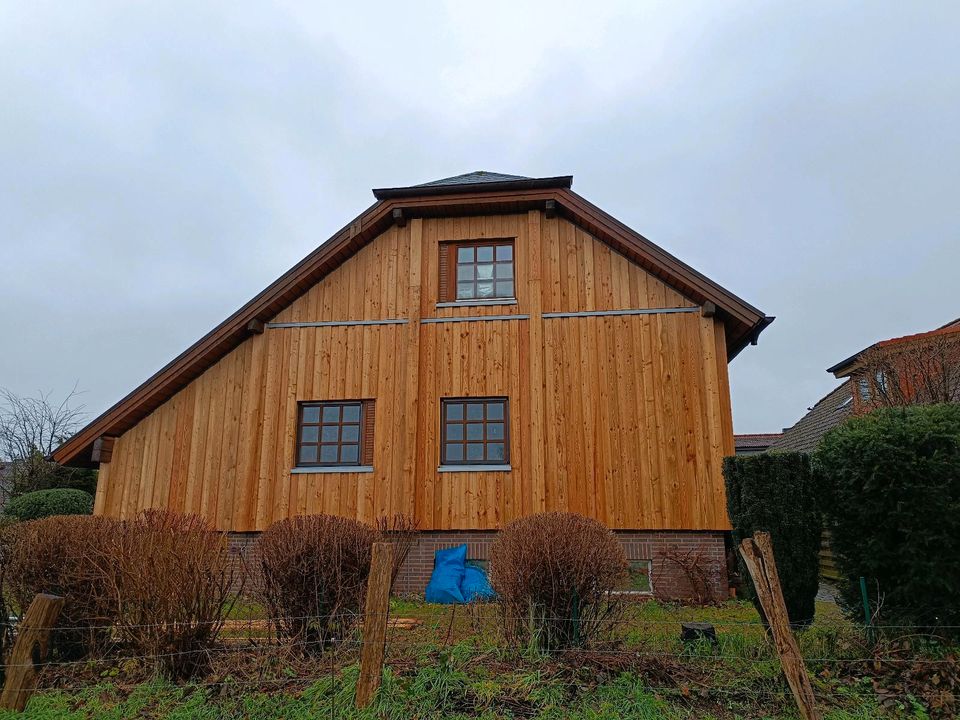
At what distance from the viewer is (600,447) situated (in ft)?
38.6

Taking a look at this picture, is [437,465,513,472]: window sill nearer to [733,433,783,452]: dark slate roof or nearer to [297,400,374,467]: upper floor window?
[297,400,374,467]: upper floor window

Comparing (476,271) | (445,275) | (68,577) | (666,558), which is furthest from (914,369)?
(68,577)

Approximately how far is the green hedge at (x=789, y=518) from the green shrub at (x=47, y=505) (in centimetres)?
1492

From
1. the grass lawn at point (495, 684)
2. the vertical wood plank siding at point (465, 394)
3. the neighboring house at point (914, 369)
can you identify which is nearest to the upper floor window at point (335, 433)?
the vertical wood plank siding at point (465, 394)

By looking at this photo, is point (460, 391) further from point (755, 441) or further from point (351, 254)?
point (755, 441)

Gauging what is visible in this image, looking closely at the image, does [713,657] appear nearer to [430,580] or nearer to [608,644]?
[608,644]

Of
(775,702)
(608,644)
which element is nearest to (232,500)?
(608,644)

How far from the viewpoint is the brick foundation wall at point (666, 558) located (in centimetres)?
1111

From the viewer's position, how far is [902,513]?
645 cm

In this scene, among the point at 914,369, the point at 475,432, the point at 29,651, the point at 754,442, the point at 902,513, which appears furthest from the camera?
the point at 754,442

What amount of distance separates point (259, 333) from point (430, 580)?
218 inches

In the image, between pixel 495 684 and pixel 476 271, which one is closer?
pixel 495 684

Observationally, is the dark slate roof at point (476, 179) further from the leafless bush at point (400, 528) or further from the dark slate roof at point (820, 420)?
the dark slate roof at point (820, 420)

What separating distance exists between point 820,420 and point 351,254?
1623cm
